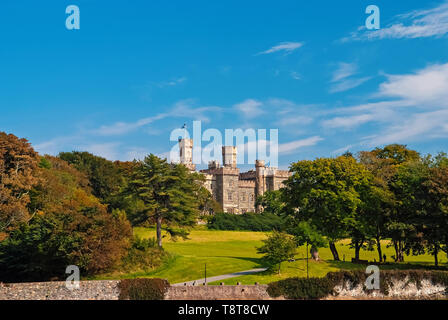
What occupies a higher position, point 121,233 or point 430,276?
point 121,233

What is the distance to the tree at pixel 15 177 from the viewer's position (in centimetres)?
4181

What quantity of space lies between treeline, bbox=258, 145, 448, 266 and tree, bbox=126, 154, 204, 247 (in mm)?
8641

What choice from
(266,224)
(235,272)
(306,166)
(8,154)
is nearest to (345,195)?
(306,166)

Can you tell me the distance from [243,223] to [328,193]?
3571 centimetres

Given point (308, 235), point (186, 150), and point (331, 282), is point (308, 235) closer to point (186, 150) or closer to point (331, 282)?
point (331, 282)

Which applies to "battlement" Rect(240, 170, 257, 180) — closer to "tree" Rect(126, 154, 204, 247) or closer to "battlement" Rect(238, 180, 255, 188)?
"battlement" Rect(238, 180, 255, 188)

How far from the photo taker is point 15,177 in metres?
44.1

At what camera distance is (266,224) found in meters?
76.9

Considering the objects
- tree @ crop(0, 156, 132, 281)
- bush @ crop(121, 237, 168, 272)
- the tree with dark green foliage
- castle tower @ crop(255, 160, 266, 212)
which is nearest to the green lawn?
bush @ crop(121, 237, 168, 272)
